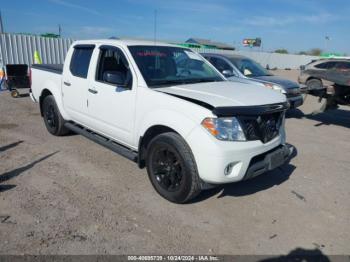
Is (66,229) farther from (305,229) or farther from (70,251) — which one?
(305,229)

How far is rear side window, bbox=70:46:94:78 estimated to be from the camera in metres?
4.97

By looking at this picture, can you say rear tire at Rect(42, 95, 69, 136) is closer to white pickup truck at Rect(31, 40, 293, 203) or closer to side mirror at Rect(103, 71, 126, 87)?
white pickup truck at Rect(31, 40, 293, 203)

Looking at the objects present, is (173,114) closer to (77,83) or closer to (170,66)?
(170,66)

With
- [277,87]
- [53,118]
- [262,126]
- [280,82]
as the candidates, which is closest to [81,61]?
[53,118]

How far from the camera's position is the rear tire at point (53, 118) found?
5910 millimetres

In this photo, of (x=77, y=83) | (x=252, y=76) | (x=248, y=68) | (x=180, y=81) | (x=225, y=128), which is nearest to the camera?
(x=225, y=128)

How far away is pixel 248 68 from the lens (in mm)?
9609

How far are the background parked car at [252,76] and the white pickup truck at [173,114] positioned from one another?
412cm

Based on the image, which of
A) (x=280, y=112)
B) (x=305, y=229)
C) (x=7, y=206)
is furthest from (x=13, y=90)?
(x=305, y=229)

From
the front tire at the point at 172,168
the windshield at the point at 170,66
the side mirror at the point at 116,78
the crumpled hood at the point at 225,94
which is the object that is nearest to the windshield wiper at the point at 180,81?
the windshield at the point at 170,66

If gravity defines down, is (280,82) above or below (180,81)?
below

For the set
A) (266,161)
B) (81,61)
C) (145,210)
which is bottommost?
(145,210)

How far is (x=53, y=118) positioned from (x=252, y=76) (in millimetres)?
6131

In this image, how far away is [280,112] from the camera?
12.5 feet
